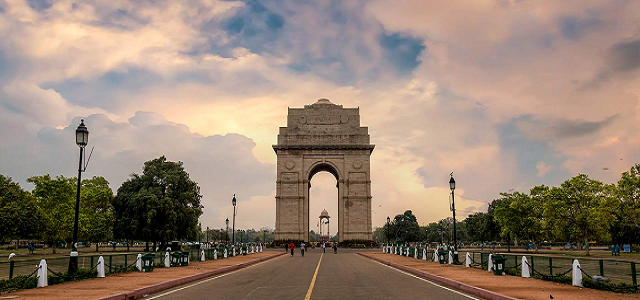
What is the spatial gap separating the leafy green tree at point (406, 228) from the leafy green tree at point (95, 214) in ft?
330

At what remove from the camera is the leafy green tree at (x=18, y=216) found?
4759 cm

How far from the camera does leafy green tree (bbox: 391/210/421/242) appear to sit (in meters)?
149

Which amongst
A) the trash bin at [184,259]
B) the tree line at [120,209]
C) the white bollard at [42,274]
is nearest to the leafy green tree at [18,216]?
the tree line at [120,209]

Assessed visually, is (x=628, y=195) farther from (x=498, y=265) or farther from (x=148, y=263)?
(x=148, y=263)

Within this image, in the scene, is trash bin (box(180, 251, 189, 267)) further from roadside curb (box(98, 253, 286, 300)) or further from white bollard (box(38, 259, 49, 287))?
white bollard (box(38, 259, 49, 287))

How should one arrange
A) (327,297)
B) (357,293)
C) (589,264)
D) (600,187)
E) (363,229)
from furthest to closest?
(363,229), (600,187), (589,264), (357,293), (327,297)

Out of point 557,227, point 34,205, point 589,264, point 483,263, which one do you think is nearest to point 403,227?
point 557,227

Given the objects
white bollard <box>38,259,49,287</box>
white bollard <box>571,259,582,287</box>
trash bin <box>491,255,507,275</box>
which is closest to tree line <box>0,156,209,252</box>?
white bollard <box>38,259,49,287</box>

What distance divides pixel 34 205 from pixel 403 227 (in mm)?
115737

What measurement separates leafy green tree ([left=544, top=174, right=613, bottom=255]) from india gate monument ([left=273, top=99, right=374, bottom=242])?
29.3 m

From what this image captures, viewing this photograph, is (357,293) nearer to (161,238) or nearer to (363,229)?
(161,238)

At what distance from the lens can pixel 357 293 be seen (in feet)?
48.7

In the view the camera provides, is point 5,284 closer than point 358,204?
Yes

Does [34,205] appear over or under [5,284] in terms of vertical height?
over
